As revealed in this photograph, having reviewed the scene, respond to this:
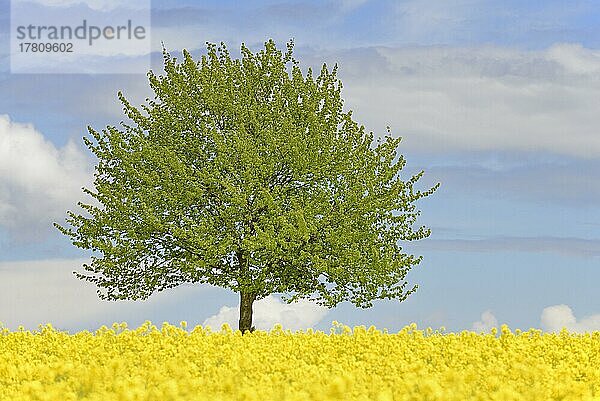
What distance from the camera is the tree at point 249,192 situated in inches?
828

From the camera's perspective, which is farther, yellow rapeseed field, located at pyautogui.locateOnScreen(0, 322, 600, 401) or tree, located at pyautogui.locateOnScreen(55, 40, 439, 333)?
tree, located at pyautogui.locateOnScreen(55, 40, 439, 333)

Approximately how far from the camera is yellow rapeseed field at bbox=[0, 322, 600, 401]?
7957 mm

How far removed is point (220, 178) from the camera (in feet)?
70.0

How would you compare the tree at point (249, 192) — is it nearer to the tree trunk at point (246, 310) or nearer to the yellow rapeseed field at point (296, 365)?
the tree trunk at point (246, 310)

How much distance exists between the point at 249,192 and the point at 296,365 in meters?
11.6

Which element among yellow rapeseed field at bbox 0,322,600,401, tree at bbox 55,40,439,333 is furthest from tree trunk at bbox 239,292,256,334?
yellow rapeseed field at bbox 0,322,600,401

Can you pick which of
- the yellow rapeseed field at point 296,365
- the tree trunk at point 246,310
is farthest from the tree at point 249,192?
the yellow rapeseed field at point 296,365

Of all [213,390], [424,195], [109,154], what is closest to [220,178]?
[109,154]

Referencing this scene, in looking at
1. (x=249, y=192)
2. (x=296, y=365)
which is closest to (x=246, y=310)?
(x=249, y=192)

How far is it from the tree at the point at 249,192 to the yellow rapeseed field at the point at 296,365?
298 inches

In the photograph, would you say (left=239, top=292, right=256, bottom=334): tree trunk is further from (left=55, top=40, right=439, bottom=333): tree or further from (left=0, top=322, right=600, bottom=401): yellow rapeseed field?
(left=0, top=322, right=600, bottom=401): yellow rapeseed field

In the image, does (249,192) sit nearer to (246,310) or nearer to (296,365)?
(246,310)

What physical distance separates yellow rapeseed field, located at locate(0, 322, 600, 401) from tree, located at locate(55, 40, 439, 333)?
24.8 ft

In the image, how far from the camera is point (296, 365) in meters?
9.76
